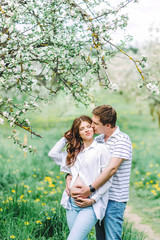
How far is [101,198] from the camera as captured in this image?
2.86 meters

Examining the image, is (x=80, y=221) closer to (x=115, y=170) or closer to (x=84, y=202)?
(x=84, y=202)

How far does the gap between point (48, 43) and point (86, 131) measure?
113 centimetres

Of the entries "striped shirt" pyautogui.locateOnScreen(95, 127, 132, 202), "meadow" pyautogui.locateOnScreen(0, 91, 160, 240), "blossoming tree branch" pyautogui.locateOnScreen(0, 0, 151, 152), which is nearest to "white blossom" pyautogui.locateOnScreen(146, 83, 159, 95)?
"blossoming tree branch" pyautogui.locateOnScreen(0, 0, 151, 152)

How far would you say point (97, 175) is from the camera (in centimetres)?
284

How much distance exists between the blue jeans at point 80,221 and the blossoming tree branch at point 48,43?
79cm

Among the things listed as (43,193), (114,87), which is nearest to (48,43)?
(114,87)

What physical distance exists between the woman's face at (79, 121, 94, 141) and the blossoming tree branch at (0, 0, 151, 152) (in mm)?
447

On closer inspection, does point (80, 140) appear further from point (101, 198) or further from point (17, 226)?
point (17, 226)

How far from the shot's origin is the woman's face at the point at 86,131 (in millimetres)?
3021

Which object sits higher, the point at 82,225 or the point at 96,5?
the point at 96,5

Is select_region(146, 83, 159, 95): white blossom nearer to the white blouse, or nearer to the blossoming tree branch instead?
the blossoming tree branch

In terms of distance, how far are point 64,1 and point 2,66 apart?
1015mm

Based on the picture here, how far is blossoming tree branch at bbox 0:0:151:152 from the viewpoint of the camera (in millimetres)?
3076

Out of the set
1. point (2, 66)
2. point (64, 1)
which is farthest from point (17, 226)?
point (64, 1)
